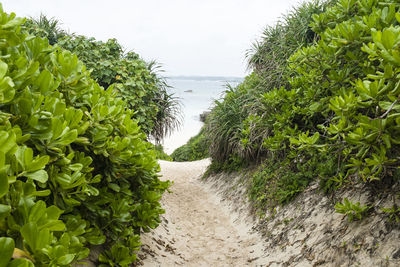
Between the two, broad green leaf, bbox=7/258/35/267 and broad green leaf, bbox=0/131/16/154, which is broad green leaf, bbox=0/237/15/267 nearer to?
broad green leaf, bbox=7/258/35/267

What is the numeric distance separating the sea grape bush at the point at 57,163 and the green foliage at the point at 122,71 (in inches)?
127

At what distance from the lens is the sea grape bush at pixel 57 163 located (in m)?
1.30

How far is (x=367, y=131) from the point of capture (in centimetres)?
219

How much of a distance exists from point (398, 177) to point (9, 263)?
311cm

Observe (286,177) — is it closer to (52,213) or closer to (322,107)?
(322,107)

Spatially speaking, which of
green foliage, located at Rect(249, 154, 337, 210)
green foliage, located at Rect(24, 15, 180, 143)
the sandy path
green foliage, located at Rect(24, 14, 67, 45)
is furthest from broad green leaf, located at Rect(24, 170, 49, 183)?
green foliage, located at Rect(24, 14, 67, 45)

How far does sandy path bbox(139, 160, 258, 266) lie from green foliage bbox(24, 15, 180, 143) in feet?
6.88

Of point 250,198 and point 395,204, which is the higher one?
point 395,204

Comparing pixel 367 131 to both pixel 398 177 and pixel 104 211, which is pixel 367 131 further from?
pixel 104 211

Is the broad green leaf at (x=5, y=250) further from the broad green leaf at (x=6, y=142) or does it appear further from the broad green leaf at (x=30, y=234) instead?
the broad green leaf at (x=6, y=142)

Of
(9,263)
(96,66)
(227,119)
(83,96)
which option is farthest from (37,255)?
(227,119)

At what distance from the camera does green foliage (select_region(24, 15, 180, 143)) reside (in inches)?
249

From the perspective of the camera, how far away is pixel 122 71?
6.48m

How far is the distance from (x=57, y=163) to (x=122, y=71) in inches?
200
